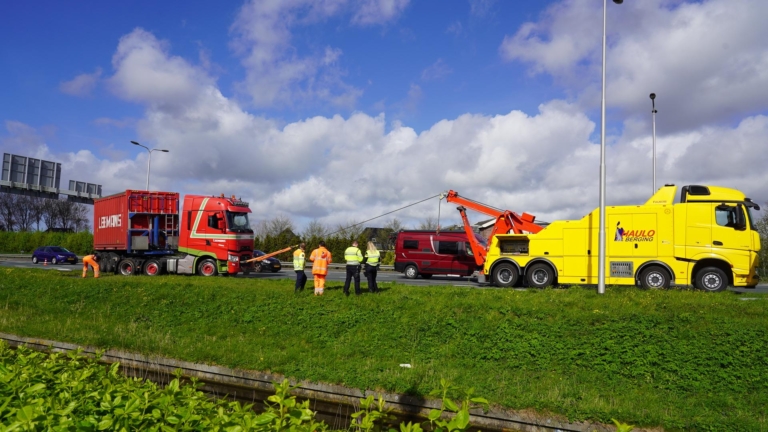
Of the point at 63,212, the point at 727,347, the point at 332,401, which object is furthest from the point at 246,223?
the point at 63,212

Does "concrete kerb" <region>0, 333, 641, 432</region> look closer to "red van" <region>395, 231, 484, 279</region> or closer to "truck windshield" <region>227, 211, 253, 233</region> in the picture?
"truck windshield" <region>227, 211, 253, 233</region>

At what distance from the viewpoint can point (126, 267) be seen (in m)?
25.0

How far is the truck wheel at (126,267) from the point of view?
24.7 m

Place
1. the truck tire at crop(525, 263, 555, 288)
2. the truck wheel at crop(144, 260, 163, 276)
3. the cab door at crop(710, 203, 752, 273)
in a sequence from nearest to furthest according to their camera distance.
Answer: the cab door at crop(710, 203, 752, 273) → the truck tire at crop(525, 263, 555, 288) → the truck wheel at crop(144, 260, 163, 276)

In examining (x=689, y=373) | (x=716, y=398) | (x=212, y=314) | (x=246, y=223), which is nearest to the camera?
(x=716, y=398)

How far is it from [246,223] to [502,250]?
1140cm

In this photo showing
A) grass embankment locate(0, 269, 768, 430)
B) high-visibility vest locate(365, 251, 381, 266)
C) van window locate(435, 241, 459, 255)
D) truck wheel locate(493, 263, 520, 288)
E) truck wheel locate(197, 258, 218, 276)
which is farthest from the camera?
van window locate(435, 241, 459, 255)

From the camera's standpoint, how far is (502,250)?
1983cm

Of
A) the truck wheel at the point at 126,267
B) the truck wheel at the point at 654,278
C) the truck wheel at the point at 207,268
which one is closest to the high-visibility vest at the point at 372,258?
the truck wheel at the point at 654,278

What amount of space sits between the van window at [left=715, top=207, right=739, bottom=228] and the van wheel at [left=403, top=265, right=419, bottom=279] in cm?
1513

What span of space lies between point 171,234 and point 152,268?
2.00 m

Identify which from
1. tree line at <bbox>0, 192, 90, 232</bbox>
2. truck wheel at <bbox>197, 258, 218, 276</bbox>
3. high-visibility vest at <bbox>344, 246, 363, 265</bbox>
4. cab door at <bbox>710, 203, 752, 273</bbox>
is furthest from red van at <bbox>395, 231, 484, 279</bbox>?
tree line at <bbox>0, 192, 90, 232</bbox>

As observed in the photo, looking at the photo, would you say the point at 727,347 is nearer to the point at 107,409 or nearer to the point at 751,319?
the point at 751,319

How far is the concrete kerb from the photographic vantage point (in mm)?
8305
